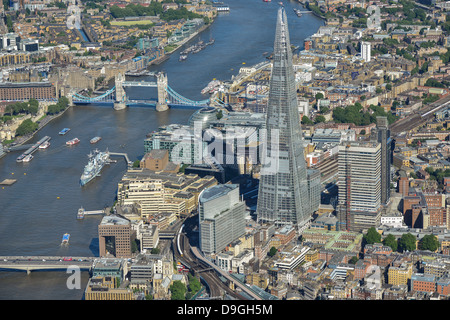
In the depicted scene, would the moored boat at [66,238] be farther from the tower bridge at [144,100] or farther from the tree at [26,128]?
the tower bridge at [144,100]

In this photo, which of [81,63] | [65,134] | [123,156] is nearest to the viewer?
[123,156]

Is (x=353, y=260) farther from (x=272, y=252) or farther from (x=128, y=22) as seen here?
(x=128, y=22)

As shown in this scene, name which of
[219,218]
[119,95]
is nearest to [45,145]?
[119,95]

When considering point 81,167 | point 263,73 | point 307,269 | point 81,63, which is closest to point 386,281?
point 307,269

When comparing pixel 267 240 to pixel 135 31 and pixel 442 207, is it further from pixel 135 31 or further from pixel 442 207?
pixel 135 31

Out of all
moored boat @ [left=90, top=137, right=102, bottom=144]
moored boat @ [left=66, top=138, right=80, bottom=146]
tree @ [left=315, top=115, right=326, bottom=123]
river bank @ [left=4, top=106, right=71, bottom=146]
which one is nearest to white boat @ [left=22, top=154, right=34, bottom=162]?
moored boat @ [left=66, top=138, right=80, bottom=146]

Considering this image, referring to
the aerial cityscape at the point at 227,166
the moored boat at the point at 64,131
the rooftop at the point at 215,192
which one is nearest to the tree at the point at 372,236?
the aerial cityscape at the point at 227,166

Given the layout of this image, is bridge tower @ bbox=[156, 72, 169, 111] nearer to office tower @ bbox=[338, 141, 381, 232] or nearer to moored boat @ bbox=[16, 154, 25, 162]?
moored boat @ bbox=[16, 154, 25, 162]
